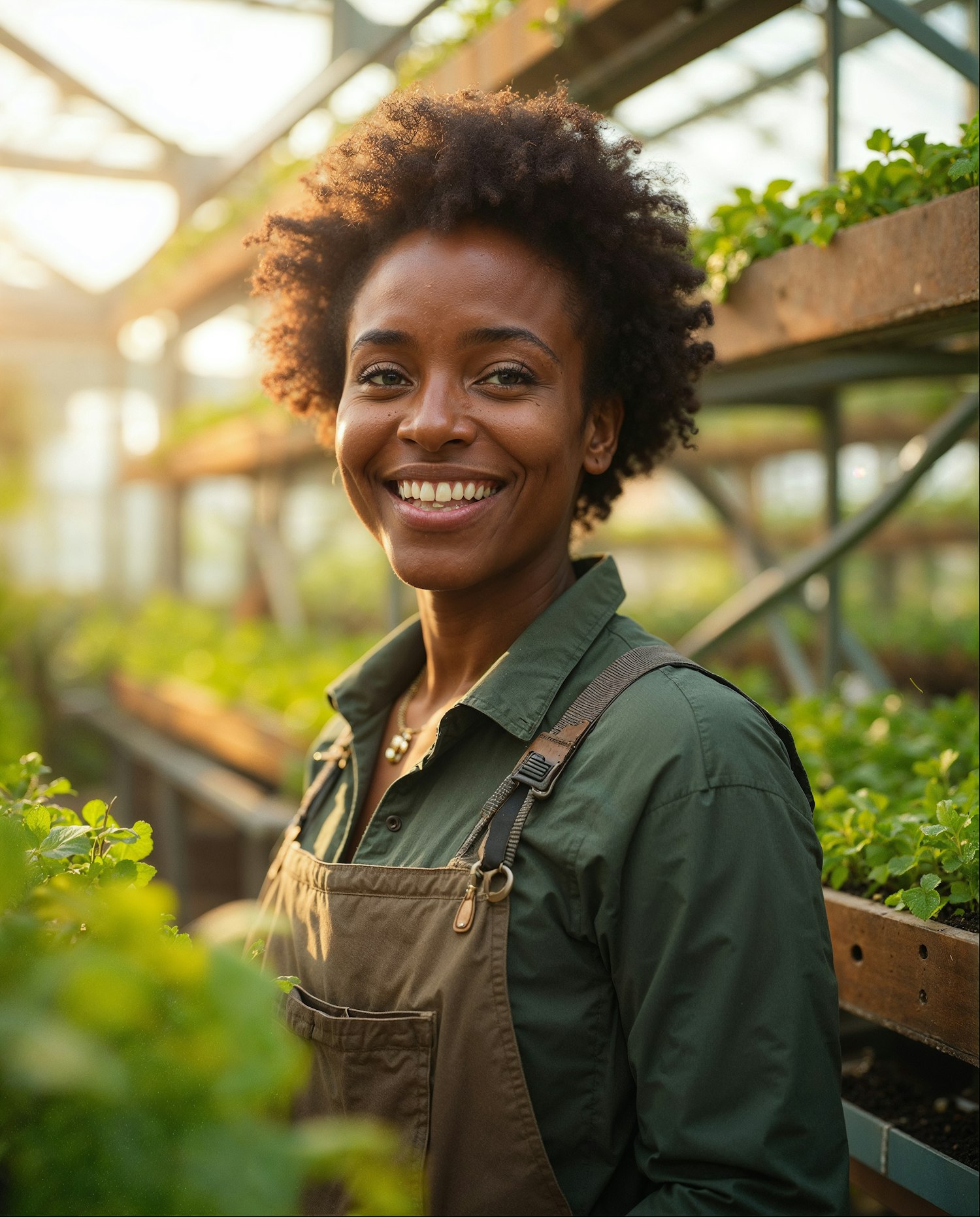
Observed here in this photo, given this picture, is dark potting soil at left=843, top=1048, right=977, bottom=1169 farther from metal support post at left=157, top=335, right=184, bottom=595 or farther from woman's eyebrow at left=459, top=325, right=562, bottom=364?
metal support post at left=157, top=335, right=184, bottom=595

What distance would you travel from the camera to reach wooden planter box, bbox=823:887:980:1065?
135 centimetres

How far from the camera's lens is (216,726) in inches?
171

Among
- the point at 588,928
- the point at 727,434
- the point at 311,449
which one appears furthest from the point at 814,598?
the point at 588,928

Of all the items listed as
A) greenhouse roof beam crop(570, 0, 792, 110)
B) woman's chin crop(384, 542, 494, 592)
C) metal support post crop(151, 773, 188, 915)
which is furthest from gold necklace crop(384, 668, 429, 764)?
metal support post crop(151, 773, 188, 915)

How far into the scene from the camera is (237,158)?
4816mm

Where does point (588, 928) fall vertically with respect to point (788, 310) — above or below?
below

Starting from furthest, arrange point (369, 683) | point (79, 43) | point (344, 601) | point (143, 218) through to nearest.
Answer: point (344, 601)
point (143, 218)
point (79, 43)
point (369, 683)

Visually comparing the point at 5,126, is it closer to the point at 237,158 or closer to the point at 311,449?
the point at 237,158

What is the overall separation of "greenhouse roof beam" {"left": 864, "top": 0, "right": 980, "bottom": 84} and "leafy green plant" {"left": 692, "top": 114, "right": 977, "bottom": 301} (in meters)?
0.15

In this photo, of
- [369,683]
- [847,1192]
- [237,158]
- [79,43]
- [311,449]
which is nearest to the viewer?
[847,1192]

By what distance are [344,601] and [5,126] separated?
12.2ft

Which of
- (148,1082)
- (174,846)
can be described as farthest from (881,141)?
(174,846)

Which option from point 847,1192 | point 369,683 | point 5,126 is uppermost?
point 5,126

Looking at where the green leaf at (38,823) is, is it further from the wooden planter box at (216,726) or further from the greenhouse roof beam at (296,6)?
the greenhouse roof beam at (296,6)
